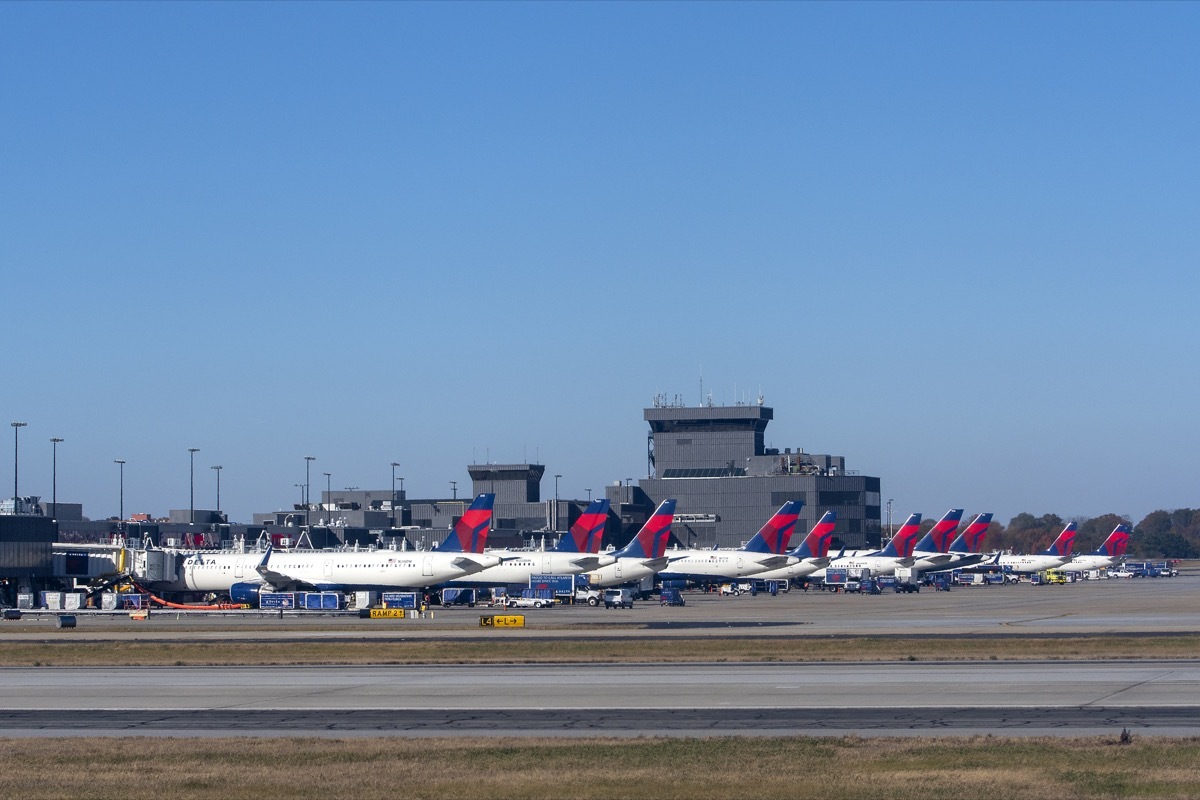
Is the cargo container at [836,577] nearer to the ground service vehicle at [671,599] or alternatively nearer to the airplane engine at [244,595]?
the ground service vehicle at [671,599]

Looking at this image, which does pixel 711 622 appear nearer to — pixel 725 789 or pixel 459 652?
pixel 459 652

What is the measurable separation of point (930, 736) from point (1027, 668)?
17433 millimetres

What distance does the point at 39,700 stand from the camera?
37.4 metres

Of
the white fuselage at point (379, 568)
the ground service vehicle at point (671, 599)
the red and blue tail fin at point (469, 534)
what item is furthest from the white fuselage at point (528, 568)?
the ground service vehicle at point (671, 599)

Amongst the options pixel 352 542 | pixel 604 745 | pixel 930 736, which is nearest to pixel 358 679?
pixel 604 745

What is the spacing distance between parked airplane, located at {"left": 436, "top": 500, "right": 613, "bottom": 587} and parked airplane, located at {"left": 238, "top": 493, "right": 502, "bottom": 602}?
3.83 metres

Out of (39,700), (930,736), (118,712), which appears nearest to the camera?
(930,736)

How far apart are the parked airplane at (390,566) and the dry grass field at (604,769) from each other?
72.7m

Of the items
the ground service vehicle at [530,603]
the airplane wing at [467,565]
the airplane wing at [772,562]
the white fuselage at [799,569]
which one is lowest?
the ground service vehicle at [530,603]

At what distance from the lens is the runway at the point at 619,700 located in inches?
1205

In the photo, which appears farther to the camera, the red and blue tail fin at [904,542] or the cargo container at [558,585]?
the red and blue tail fin at [904,542]

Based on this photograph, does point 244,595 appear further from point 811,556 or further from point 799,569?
point 811,556

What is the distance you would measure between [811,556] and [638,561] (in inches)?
1341

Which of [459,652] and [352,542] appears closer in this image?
[459,652]
